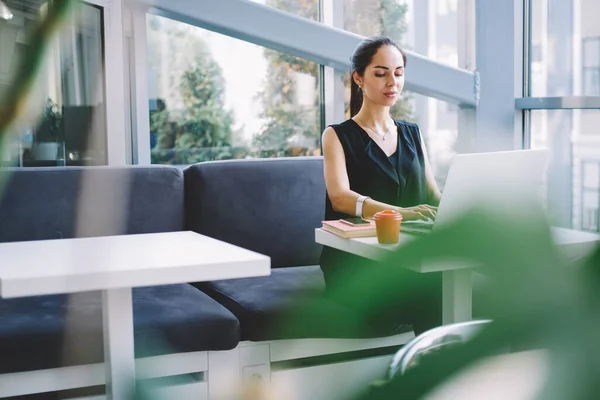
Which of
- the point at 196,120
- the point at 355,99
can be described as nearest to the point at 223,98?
the point at 196,120

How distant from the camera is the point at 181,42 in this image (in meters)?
3.47

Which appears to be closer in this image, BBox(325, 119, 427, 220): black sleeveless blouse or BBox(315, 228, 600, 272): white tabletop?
BBox(315, 228, 600, 272): white tabletop

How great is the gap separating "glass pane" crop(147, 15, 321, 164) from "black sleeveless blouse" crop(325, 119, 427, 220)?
111 cm

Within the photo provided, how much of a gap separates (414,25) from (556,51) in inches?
27.8

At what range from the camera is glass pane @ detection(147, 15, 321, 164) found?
3455mm

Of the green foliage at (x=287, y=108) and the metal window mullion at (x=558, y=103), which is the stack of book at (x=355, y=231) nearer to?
the green foliage at (x=287, y=108)

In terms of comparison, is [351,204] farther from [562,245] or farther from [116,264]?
[562,245]

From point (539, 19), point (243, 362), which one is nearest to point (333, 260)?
point (243, 362)

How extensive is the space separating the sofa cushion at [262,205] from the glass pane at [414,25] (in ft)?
4.06

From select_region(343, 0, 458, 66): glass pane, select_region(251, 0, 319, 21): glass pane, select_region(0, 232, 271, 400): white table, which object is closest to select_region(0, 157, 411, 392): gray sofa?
select_region(0, 232, 271, 400): white table

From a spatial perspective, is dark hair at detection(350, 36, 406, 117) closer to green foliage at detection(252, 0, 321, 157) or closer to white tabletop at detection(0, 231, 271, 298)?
white tabletop at detection(0, 231, 271, 298)

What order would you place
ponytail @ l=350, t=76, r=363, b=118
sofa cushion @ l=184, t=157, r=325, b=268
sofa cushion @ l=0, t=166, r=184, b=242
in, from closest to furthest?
sofa cushion @ l=0, t=166, r=184, b=242, ponytail @ l=350, t=76, r=363, b=118, sofa cushion @ l=184, t=157, r=325, b=268

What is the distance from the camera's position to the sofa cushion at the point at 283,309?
2.31 m

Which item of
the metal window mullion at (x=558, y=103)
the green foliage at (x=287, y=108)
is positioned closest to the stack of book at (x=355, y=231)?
the green foliage at (x=287, y=108)
